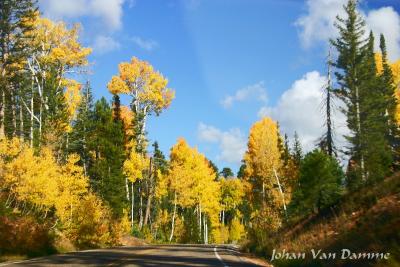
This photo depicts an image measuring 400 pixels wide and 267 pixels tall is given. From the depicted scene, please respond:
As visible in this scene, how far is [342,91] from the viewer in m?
44.6

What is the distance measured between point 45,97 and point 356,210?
3110 centimetres

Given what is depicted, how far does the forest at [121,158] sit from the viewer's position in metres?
25.1

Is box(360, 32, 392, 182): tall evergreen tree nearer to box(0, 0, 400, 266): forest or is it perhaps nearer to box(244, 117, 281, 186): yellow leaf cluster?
box(0, 0, 400, 266): forest

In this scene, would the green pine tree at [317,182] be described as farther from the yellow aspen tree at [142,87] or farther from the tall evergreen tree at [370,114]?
the yellow aspen tree at [142,87]

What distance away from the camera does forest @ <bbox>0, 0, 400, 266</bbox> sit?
25.1 metres

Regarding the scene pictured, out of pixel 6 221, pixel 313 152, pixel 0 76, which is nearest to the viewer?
pixel 6 221

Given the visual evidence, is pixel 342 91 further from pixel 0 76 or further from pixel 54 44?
pixel 0 76

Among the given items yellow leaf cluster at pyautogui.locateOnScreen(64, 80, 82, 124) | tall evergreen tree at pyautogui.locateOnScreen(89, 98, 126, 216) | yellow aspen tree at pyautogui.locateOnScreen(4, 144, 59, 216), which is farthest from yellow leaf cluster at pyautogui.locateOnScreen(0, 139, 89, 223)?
yellow leaf cluster at pyautogui.locateOnScreen(64, 80, 82, 124)

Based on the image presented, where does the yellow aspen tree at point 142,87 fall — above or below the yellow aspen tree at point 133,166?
above

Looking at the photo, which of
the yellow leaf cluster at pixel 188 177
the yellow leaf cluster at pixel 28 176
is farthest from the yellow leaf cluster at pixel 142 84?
the yellow leaf cluster at pixel 28 176

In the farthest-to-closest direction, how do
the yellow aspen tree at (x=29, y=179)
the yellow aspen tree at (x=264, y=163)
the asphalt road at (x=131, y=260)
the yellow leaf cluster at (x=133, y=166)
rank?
the yellow aspen tree at (x=264, y=163), the yellow leaf cluster at (x=133, y=166), the yellow aspen tree at (x=29, y=179), the asphalt road at (x=131, y=260)

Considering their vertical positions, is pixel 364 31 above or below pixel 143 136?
above

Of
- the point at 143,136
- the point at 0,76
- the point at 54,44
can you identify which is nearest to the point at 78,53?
the point at 54,44

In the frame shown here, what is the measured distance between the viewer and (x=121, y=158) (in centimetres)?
4638
